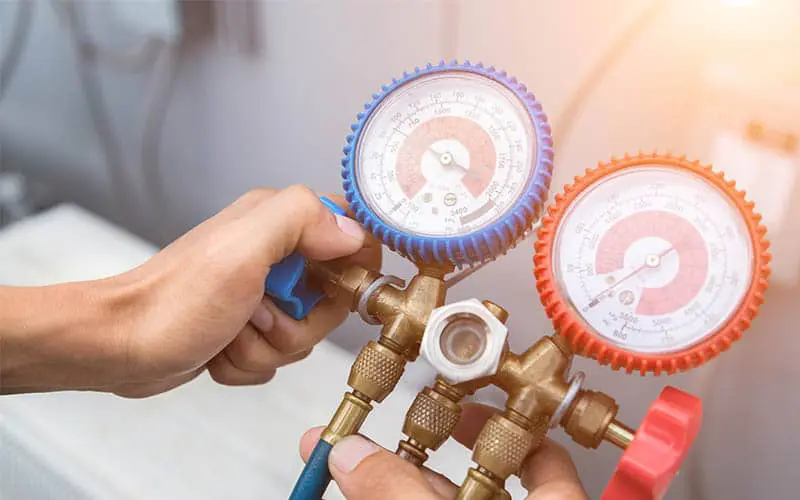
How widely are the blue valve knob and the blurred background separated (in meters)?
0.20

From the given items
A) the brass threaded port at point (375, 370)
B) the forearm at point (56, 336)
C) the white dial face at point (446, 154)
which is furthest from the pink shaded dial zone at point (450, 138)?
the forearm at point (56, 336)

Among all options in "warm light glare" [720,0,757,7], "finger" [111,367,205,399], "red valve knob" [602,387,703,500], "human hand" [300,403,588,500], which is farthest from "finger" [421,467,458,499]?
"warm light glare" [720,0,757,7]

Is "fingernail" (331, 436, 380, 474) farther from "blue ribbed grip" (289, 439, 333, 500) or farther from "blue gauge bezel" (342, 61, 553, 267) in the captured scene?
"blue gauge bezel" (342, 61, 553, 267)

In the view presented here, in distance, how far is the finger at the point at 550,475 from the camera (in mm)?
484

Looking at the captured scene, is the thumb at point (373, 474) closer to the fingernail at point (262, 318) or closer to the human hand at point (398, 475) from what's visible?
the human hand at point (398, 475)

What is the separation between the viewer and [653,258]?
46 cm

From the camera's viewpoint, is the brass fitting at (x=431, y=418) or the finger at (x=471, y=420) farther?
the finger at (x=471, y=420)

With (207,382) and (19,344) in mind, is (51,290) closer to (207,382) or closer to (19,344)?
(19,344)

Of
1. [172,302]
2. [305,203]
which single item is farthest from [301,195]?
[172,302]

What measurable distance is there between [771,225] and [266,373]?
1.36ft

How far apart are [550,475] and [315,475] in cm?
16

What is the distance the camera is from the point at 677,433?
444mm

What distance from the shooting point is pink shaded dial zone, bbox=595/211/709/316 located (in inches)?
18.1

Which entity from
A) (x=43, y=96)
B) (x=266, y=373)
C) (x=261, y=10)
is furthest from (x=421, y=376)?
(x=43, y=96)
